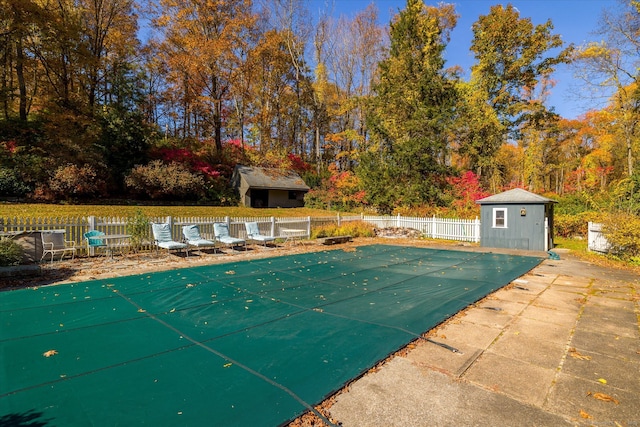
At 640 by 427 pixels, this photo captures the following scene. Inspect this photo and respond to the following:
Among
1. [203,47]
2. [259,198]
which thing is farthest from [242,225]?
[203,47]

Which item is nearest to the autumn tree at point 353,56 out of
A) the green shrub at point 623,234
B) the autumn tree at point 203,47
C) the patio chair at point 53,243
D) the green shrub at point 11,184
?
the autumn tree at point 203,47

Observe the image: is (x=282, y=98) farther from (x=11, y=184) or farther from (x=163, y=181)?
(x=11, y=184)

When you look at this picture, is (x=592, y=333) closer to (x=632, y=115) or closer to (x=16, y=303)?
(x=16, y=303)

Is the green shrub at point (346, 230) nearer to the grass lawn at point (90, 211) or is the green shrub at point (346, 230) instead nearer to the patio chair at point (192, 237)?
the patio chair at point (192, 237)

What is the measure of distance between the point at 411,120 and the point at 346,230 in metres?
11.4

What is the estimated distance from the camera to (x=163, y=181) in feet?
68.6

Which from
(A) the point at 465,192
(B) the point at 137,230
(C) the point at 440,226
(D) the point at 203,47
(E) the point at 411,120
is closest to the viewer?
(B) the point at 137,230

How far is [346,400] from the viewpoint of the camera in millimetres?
2625

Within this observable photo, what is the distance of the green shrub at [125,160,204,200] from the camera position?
20319 millimetres

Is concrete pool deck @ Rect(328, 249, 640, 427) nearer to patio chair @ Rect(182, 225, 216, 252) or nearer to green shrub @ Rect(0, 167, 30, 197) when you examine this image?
patio chair @ Rect(182, 225, 216, 252)

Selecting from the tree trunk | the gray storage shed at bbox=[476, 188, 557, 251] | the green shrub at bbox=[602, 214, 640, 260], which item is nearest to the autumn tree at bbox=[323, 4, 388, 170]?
the gray storage shed at bbox=[476, 188, 557, 251]

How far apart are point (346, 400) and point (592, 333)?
12.1ft

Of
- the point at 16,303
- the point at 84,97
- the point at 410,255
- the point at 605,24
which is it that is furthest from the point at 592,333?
the point at 84,97

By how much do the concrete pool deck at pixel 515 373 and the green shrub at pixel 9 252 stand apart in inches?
314
